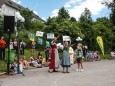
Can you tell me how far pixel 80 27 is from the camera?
56906 millimetres

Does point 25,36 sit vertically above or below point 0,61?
above

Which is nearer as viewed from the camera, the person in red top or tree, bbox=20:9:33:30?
the person in red top

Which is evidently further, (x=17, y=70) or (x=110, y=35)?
(x=110, y=35)

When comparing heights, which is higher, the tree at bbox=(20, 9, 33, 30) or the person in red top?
the tree at bbox=(20, 9, 33, 30)

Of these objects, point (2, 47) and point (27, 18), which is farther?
point (27, 18)

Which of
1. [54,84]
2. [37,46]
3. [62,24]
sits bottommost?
[54,84]

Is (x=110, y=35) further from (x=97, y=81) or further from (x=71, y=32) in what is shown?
(x=97, y=81)

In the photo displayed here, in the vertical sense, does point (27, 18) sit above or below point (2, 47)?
above

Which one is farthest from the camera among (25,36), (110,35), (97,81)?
(110,35)

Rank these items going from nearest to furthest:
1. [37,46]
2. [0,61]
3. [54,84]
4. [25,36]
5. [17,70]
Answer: [54,84] < [17,70] < [0,61] < [37,46] < [25,36]

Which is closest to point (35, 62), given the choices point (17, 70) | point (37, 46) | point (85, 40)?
point (17, 70)

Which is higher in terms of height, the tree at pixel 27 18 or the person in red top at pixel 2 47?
the tree at pixel 27 18

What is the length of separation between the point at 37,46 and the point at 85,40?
764cm

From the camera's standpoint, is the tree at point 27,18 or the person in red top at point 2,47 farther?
the tree at point 27,18
